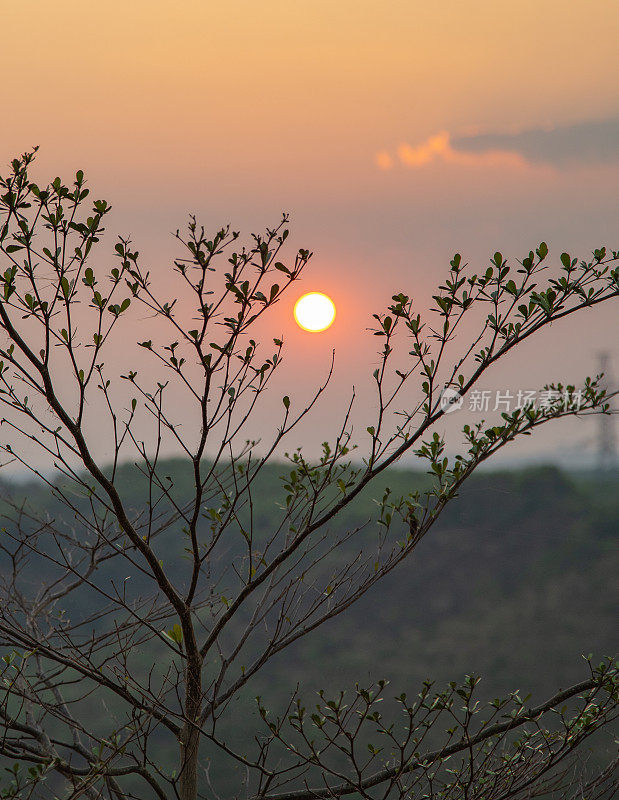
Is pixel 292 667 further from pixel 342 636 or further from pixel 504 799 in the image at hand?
pixel 504 799

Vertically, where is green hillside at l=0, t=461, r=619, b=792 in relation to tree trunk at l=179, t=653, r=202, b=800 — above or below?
above

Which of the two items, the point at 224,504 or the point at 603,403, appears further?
the point at 224,504

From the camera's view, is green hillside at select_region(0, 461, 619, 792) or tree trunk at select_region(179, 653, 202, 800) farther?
green hillside at select_region(0, 461, 619, 792)

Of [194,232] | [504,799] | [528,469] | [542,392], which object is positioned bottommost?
[504,799]

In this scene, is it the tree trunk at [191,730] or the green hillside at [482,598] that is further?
the green hillside at [482,598]

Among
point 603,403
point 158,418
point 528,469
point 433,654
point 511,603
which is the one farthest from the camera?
point 528,469

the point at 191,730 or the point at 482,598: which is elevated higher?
the point at 482,598

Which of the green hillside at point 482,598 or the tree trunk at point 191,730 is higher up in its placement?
the green hillside at point 482,598

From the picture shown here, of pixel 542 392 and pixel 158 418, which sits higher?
pixel 542 392

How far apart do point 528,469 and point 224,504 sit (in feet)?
58.8

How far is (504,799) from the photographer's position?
2.53m

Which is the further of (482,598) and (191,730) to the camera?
(482,598)

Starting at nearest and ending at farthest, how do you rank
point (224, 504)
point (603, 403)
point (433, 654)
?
point (603, 403), point (224, 504), point (433, 654)

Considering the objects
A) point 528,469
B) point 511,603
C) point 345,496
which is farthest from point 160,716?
point 528,469
